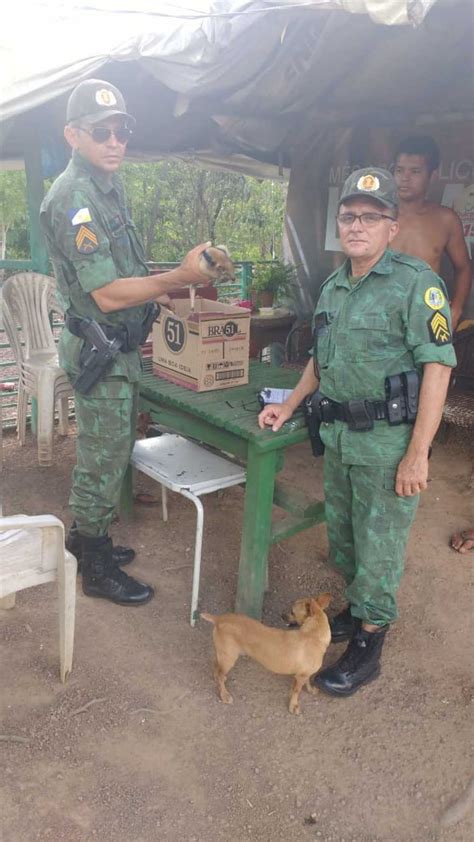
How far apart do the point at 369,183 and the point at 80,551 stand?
→ 2.18 m

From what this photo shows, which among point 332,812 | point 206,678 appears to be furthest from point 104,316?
point 332,812

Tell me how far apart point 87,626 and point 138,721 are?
24.7 inches

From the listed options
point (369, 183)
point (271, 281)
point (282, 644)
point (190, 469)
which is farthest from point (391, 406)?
point (271, 281)

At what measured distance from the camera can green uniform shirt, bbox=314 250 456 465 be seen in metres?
2.05

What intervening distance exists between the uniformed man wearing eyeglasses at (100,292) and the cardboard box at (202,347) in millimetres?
220

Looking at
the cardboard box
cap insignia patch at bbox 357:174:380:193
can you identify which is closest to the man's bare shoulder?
the cardboard box

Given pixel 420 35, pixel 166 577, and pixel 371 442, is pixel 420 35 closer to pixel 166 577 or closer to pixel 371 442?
pixel 371 442

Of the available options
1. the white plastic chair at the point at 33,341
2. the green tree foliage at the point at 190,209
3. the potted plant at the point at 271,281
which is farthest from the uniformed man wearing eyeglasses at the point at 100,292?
the green tree foliage at the point at 190,209

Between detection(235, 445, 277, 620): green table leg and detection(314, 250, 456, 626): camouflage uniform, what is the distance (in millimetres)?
261

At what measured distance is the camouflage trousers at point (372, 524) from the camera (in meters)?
2.26

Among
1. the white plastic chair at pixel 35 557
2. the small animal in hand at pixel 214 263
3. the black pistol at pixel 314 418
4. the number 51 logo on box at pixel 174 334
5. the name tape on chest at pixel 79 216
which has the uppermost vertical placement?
the name tape on chest at pixel 79 216

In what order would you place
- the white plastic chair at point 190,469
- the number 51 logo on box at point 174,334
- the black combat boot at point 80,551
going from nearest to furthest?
the white plastic chair at point 190,469 < the number 51 logo on box at point 174,334 < the black combat boot at point 80,551

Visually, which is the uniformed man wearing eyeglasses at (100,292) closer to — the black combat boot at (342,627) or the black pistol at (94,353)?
the black pistol at (94,353)

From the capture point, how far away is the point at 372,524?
2.30 meters
